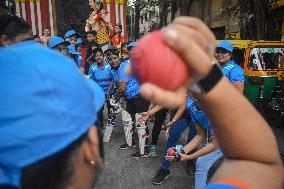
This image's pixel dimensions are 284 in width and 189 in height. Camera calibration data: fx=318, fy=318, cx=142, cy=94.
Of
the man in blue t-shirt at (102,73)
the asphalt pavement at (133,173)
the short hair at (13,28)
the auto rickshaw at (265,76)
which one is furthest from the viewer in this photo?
the auto rickshaw at (265,76)

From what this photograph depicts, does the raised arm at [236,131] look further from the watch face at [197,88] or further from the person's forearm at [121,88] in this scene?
the person's forearm at [121,88]

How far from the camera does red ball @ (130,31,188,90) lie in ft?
Answer: 2.08

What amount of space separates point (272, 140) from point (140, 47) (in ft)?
1.76

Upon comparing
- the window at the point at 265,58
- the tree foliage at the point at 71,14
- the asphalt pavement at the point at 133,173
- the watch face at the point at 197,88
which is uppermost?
the tree foliage at the point at 71,14

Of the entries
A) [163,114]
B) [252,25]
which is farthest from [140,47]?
[252,25]

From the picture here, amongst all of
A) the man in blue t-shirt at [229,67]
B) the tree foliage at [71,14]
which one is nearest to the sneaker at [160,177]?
the man in blue t-shirt at [229,67]

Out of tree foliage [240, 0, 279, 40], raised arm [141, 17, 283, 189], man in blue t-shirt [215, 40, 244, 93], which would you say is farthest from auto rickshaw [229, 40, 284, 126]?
raised arm [141, 17, 283, 189]

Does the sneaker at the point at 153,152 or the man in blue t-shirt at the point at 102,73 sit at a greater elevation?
the man in blue t-shirt at the point at 102,73

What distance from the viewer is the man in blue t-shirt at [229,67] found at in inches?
170

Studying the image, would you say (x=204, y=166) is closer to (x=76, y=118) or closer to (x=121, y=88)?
(x=121, y=88)

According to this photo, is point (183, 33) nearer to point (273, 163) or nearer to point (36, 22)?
point (273, 163)

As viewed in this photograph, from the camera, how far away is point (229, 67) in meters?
4.43

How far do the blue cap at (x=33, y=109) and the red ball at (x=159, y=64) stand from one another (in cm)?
17

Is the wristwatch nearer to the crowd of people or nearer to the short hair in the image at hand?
the crowd of people
